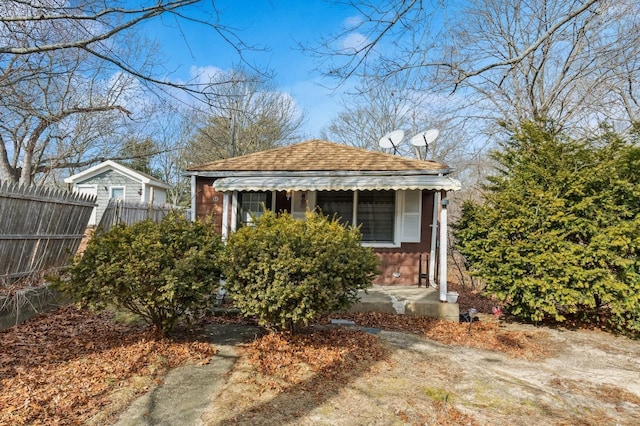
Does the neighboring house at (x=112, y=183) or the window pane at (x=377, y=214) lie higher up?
the neighboring house at (x=112, y=183)

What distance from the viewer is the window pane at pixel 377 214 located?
8648mm

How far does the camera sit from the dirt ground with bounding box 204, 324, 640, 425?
3.09 meters

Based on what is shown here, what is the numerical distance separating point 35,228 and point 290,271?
15.8ft

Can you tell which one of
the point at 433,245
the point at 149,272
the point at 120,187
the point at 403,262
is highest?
the point at 120,187

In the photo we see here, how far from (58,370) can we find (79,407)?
2.93ft

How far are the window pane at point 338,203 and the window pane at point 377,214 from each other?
24 cm

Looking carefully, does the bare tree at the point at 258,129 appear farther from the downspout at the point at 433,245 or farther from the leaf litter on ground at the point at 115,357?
the leaf litter on ground at the point at 115,357

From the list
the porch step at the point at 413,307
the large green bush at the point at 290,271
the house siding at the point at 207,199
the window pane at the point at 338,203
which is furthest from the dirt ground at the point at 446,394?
the house siding at the point at 207,199

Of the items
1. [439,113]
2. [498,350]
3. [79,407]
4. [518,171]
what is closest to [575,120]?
[439,113]

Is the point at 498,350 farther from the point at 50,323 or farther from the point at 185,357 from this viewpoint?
the point at 50,323

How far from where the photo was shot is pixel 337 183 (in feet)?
24.9

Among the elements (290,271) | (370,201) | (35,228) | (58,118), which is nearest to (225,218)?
(35,228)

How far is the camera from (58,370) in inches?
142

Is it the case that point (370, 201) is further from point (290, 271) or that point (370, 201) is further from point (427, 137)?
point (290, 271)
